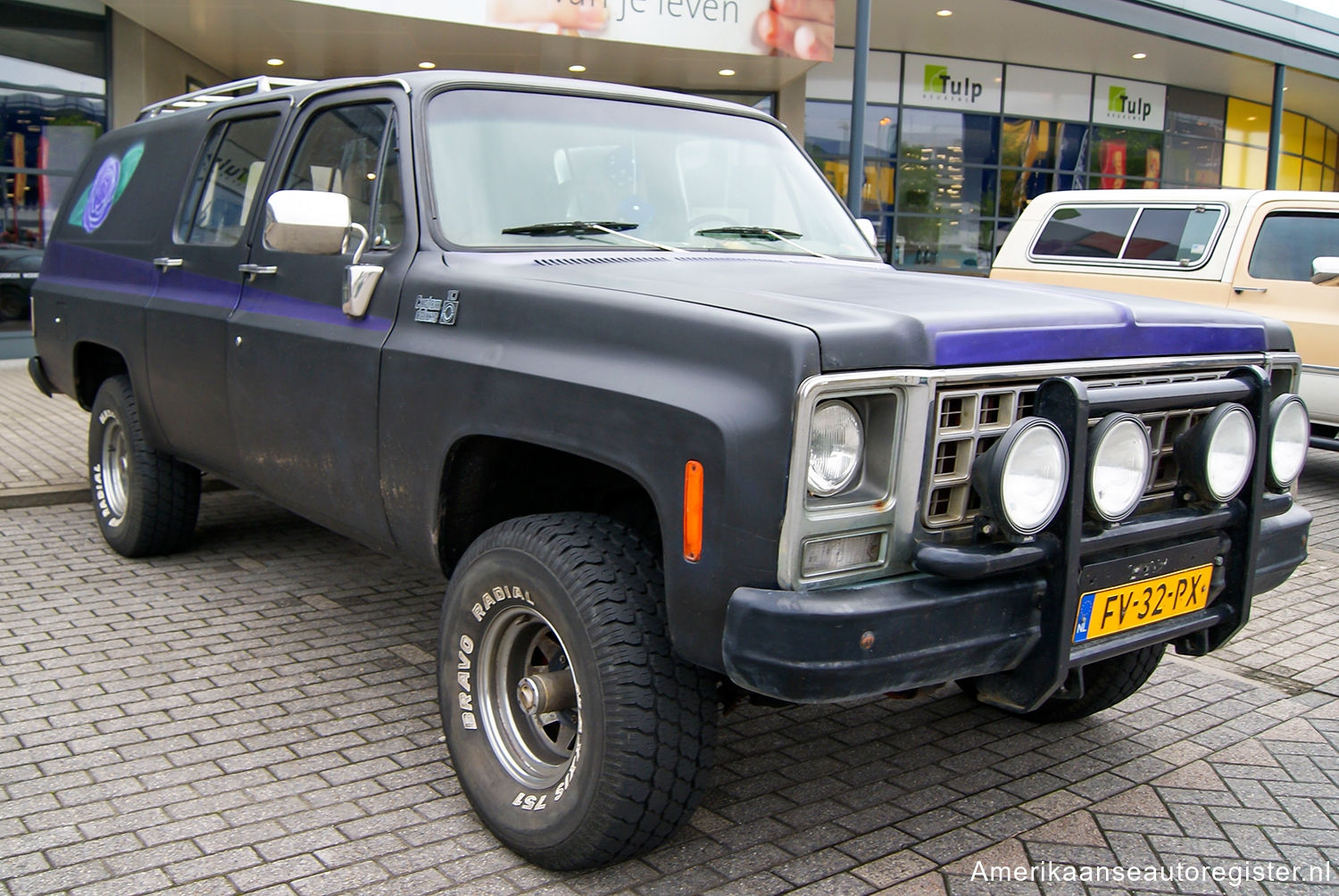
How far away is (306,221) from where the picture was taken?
339 centimetres

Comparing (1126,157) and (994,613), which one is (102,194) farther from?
(1126,157)

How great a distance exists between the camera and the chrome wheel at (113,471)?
18.6ft

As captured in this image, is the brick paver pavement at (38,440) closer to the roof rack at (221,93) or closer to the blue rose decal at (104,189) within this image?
the blue rose decal at (104,189)

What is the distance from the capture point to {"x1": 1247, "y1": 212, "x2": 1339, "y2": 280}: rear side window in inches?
327

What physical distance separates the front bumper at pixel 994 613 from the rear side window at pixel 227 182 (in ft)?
9.84

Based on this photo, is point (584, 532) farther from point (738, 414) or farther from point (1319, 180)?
point (1319, 180)

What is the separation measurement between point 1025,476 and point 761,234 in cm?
164

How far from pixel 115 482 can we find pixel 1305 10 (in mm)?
21808

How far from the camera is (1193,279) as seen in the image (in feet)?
28.4

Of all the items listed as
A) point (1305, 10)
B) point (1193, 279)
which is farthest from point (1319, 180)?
point (1193, 279)

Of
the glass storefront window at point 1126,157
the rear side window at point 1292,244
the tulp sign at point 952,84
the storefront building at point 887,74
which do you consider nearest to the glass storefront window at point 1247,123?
the storefront building at point 887,74

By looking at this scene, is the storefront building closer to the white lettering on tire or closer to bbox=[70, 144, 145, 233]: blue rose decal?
bbox=[70, 144, 145, 233]: blue rose decal

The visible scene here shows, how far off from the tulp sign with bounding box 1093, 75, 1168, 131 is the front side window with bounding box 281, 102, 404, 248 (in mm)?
20689

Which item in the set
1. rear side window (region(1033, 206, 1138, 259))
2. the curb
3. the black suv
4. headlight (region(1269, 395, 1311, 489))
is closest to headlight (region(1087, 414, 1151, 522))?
the black suv
